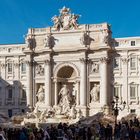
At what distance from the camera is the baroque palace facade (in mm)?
53594

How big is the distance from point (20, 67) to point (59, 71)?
5312 millimetres

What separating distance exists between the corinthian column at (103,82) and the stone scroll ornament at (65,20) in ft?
17.9

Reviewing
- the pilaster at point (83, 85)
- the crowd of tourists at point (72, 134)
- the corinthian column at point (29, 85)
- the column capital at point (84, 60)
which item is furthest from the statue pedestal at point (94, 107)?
the crowd of tourists at point (72, 134)

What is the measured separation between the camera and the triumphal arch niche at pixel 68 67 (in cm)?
5381

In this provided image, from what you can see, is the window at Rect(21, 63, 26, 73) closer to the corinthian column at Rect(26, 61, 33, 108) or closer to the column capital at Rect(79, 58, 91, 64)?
the corinthian column at Rect(26, 61, 33, 108)

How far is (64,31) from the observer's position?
2221 inches

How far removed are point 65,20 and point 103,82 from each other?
28.6 ft

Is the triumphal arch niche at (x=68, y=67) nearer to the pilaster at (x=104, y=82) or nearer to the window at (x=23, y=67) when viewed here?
the pilaster at (x=104, y=82)

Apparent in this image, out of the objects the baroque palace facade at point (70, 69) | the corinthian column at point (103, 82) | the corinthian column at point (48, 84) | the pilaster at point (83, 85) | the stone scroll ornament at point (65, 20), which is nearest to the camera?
the corinthian column at point (103, 82)

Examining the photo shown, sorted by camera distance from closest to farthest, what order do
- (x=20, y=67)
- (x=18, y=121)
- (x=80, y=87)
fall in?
(x=18, y=121), (x=80, y=87), (x=20, y=67)

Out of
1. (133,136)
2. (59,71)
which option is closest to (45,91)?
(59,71)

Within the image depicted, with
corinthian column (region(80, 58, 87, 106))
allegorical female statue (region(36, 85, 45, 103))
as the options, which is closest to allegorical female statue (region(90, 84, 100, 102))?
corinthian column (region(80, 58, 87, 106))

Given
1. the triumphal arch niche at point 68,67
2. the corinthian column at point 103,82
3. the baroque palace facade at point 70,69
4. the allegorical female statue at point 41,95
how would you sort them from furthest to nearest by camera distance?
the allegorical female statue at point 41,95 < the triumphal arch niche at point 68,67 < the baroque palace facade at point 70,69 < the corinthian column at point 103,82

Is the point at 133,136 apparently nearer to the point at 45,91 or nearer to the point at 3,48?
the point at 45,91
